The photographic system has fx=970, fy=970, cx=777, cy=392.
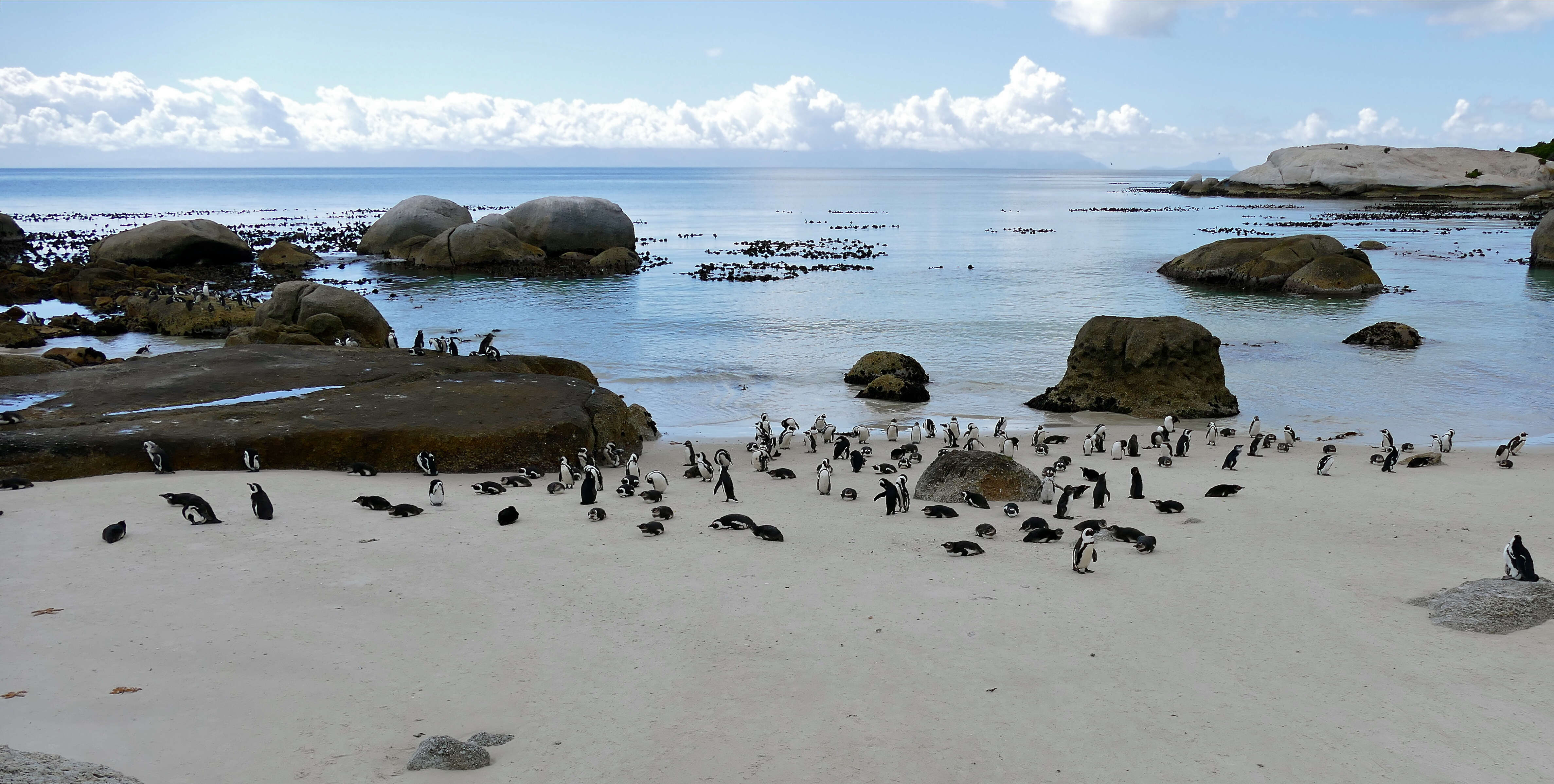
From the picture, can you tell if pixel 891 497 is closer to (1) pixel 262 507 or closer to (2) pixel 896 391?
(1) pixel 262 507

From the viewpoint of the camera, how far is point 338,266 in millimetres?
45688

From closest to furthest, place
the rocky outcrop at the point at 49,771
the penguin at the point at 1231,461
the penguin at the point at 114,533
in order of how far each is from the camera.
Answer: the rocky outcrop at the point at 49,771
the penguin at the point at 114,533
the penguin at the point at 1231,461

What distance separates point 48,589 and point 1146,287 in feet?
136

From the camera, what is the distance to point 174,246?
140ft

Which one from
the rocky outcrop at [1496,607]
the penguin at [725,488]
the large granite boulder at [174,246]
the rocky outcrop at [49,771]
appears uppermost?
the large granite boulder at [174,246]

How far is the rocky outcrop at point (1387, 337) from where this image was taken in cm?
2691

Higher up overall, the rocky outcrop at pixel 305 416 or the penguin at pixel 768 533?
the rocky outcrop at pixel 305 416

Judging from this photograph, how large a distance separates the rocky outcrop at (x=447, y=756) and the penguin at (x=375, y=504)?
18.4ft

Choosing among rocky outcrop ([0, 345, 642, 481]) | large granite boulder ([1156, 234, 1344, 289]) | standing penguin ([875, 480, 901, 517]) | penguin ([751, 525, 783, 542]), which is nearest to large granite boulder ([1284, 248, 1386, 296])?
large granite boulder ([1156, 234, 1344, 289])

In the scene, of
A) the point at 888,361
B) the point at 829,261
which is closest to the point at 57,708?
the point at 888,361

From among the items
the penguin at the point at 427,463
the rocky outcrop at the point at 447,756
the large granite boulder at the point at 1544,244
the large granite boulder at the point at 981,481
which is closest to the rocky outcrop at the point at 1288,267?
the large granite boulder at the point at 1544,244

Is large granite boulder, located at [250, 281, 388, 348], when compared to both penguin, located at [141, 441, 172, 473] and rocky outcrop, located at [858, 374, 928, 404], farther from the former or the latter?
penguin, located at [141, 441, 172, 473]

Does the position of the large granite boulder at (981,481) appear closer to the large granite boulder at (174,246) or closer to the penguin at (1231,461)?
the penguin at (1231,461)

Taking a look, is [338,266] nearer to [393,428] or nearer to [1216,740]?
[393,428]
